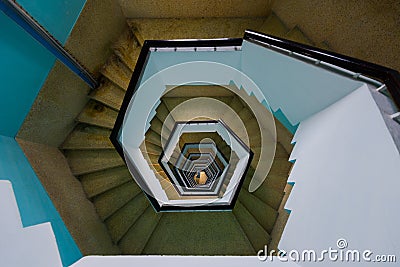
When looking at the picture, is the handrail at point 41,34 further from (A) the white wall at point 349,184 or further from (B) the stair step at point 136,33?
(A) the white wall at point 349,184

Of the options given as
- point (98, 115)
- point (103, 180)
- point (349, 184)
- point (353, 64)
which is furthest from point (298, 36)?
point (103, 180)

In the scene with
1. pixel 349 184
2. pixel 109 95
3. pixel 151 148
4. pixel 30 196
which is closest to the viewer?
pixel 349 184

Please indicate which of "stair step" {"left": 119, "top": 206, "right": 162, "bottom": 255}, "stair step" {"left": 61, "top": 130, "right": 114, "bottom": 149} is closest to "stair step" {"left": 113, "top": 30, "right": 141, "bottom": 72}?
"stair step" {"left": 61, "top": 130, "right": 114, "bottom": 149}

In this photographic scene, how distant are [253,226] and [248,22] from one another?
3.22 m

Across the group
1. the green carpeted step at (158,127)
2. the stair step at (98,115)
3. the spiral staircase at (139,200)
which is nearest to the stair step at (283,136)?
the spiral staircase at (139,200)

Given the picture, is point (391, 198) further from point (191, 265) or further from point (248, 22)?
point (248, 22)

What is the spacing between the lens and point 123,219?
393 cm

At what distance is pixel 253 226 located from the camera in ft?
13.1

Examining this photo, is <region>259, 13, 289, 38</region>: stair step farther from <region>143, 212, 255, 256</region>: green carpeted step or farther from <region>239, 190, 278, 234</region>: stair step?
<region>143, 212, 255, 256</region>: green carpeted step

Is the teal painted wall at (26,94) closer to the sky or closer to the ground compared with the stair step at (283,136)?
closer to the ground

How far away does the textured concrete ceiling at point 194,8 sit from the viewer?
385cm

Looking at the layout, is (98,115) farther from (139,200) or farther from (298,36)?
(298,36)

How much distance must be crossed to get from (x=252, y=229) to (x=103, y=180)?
2.41 m

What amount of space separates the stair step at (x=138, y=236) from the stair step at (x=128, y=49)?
7.96ft
